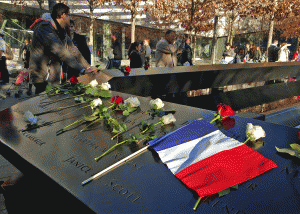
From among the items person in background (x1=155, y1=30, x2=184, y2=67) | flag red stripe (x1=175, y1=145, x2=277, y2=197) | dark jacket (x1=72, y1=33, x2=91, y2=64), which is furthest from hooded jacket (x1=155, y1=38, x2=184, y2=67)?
flag red stripe (x1=175, y1=145, x2=277, y2=197)

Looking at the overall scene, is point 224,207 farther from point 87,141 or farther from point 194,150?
point 87,141

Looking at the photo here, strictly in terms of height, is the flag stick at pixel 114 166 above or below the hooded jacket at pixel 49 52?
below

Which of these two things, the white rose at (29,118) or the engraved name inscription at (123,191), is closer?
the engraved name inscription at (123,191)

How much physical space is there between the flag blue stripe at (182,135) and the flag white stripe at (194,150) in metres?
0.03

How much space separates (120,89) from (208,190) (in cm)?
238

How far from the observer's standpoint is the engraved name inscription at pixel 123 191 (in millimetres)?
1093

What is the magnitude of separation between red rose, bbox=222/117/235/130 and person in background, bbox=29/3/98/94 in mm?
1833

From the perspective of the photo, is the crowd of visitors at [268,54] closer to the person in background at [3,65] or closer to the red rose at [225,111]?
the person in background at [3,65]

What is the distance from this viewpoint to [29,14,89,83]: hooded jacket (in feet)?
10.5

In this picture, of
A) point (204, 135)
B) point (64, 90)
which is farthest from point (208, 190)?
point (64, 90)

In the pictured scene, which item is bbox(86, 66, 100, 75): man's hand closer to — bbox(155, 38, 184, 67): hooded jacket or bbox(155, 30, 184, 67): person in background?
bbox(155, 30, 184, 67): person in background

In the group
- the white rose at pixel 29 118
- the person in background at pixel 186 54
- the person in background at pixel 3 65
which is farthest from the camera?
the person in background at pixel 3 65

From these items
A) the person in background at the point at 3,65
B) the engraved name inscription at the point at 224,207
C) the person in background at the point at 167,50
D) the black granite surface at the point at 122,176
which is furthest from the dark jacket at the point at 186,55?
the engraved name inscription at the point at 224,207

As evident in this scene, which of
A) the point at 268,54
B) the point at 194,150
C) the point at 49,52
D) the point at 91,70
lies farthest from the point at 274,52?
the point at 194,150
